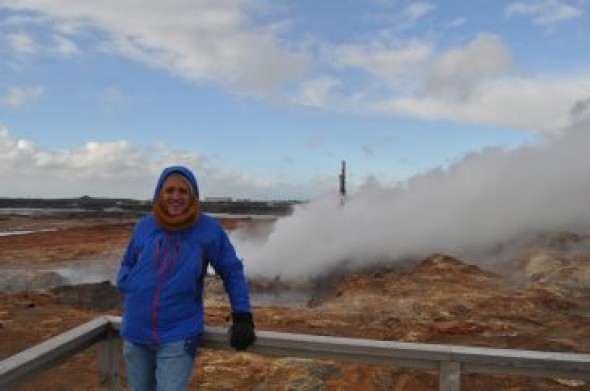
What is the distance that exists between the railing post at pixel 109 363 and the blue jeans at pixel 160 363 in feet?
0.25

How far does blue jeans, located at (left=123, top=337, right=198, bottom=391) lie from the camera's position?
3.06 metres

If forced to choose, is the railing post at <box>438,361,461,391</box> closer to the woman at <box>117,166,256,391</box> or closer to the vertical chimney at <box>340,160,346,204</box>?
the woman at <box>117,166,256,391</box>

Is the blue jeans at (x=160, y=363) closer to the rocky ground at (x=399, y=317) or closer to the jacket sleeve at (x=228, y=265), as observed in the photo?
the jacket sleeve at (x=228, y=265)

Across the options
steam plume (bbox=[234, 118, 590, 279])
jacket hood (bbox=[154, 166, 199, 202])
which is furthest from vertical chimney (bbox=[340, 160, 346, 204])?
jacket hood (bbox=[154, 166, 199, 202])

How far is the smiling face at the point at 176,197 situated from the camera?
10.2 ft

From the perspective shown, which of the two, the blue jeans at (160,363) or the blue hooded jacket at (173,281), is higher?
the blue hooded jacket at (173,281)

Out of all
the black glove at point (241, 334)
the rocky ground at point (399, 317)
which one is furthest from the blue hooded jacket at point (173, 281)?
the rocky ground at point (399, 317)

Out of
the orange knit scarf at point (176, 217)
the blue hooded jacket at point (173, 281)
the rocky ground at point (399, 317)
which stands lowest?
the rocky ground at point (399, 317)

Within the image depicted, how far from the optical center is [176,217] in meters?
3.10

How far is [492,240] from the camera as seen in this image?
1975 centimetres

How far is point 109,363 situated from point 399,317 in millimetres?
8267

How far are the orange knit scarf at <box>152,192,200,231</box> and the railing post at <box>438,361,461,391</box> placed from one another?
4.11 ft

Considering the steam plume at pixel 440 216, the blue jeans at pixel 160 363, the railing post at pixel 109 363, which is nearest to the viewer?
the blue jeans at pixel 160 363

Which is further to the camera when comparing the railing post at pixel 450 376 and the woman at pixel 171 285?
the woman at pixel 171 285
